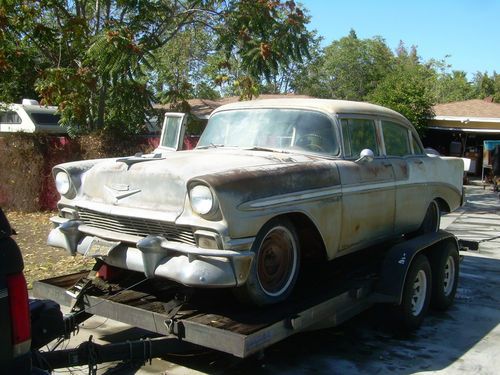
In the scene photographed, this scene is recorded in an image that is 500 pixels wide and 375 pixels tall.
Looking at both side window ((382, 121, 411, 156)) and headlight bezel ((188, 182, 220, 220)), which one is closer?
headlight bezel ((188, 182, 220, 220))

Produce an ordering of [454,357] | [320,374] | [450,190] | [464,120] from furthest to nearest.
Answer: [464,120]
[450,190]
[454,357]
[320,374]

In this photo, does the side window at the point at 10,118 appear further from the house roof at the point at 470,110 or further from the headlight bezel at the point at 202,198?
the headlight bezel at the point at 202,198

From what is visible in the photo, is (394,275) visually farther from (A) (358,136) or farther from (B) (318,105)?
(B) (318,105)

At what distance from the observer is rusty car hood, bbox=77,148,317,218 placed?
4.09m

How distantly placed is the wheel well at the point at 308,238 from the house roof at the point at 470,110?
66.1ft

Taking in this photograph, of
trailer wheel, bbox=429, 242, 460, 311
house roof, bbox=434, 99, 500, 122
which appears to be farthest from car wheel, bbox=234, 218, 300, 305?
house roof, bbox=434, 99, 500, 122

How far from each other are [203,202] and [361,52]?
4121 centimetres

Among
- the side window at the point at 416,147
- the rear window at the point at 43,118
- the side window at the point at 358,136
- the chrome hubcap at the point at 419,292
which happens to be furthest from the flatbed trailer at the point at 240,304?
the rear window at the point at 43,118

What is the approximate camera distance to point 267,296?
4.18m

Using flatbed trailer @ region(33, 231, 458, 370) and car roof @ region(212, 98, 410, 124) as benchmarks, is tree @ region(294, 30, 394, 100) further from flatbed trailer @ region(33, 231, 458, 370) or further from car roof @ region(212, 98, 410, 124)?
flatbed trailer @ region(33, 231, 458, 370)

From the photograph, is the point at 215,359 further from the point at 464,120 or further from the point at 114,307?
the point at 464,120

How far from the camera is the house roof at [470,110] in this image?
930 inches

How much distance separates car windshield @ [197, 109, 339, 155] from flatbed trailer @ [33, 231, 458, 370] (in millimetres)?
1109

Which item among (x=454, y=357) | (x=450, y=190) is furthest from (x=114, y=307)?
(x=450, y=190)
